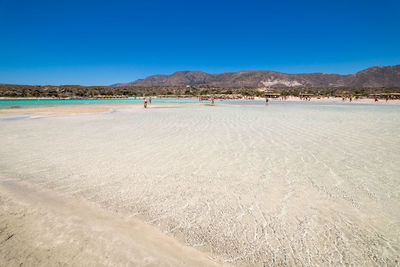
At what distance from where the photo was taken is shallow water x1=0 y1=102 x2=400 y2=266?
2.27m

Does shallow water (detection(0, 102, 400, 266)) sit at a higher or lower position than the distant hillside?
lower

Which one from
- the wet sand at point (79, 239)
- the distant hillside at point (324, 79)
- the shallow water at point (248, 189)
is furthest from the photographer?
the distant hillside at point (324, 79)

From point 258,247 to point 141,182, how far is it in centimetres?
242

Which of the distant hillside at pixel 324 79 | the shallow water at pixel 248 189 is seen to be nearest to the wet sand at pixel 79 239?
the shallow water at pixel 248 189

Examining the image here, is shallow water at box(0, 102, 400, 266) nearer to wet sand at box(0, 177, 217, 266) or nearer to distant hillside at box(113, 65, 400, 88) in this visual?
wet sand at box(0, 177, 217, 266)

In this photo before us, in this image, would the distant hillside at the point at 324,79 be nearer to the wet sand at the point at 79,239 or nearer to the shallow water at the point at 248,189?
the shallow water at the point at 248,189

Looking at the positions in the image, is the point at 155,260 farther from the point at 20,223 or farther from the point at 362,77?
the point at 362,77

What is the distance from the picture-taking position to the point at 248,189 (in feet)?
11.7

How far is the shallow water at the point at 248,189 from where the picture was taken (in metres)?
2.27

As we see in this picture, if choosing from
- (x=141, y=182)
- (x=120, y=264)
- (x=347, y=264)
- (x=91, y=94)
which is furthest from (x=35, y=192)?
(x=91, y=94)

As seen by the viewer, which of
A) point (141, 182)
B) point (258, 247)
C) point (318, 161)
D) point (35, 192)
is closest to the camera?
point (258, 247)

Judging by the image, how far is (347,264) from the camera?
201 cm

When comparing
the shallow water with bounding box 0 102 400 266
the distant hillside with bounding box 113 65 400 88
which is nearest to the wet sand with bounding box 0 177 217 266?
the shallow water with bounding box 0 102 400 266

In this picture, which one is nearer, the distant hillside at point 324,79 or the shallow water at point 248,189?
the shallow water at point 248,189
